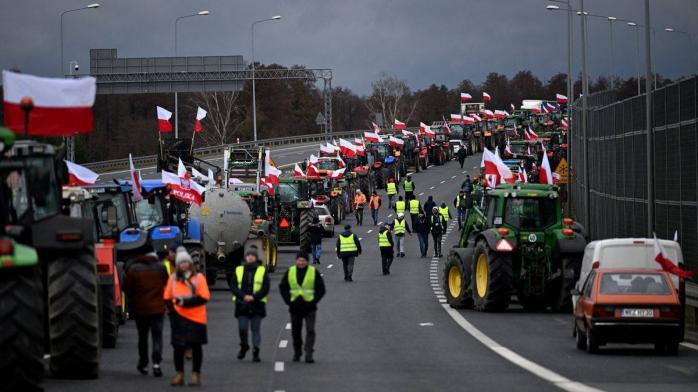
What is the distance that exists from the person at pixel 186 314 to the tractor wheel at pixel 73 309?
44.0 inches

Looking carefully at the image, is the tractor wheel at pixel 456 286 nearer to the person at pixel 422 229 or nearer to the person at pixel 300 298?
the person at pixel 300 298

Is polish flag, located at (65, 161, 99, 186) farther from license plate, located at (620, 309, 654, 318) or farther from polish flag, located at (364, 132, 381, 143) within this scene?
polish flag, located at (364, 132, 381, 143)

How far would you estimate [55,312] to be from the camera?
18516 mm

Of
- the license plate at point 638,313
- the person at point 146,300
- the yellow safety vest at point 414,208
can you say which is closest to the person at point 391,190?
the yellow safety vest at point 414,208

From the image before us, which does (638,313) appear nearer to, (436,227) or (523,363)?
(523,363)

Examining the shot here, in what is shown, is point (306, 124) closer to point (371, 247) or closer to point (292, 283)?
point (371, 247)

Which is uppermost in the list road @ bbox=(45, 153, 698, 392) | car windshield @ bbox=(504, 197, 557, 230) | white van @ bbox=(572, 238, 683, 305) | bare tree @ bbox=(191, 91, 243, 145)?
bare tree @ bbox=(191, 91, 243, 145)

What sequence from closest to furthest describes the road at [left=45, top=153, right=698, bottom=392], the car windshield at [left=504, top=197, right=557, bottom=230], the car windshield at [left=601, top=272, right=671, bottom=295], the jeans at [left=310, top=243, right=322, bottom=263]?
the road at [left=45, top=153, right=698, bottom=392] < the car windshield at [left=601, top=272, right=671, bottom=295] < the car windshield at [left=504, top=197, right=557, bottom=230] < the jeans at [left=310, top=243, right=322, bottom=263]

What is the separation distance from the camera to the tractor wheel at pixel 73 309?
60.5ft

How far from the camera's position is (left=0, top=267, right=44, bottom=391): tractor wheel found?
51.7 feet

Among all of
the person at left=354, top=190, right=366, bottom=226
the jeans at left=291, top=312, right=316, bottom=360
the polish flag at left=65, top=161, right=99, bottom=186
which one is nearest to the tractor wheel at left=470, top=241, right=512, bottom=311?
the polish flag at left=65, top=161, right=99, bottom=186

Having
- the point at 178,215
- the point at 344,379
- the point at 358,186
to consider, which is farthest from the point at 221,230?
the point at 358,186

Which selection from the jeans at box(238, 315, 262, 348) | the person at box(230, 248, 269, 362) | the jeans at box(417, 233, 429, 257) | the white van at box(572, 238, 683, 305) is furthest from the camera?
the jeans at box(417, 233, 429, 257)

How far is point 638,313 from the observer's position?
23781mm
